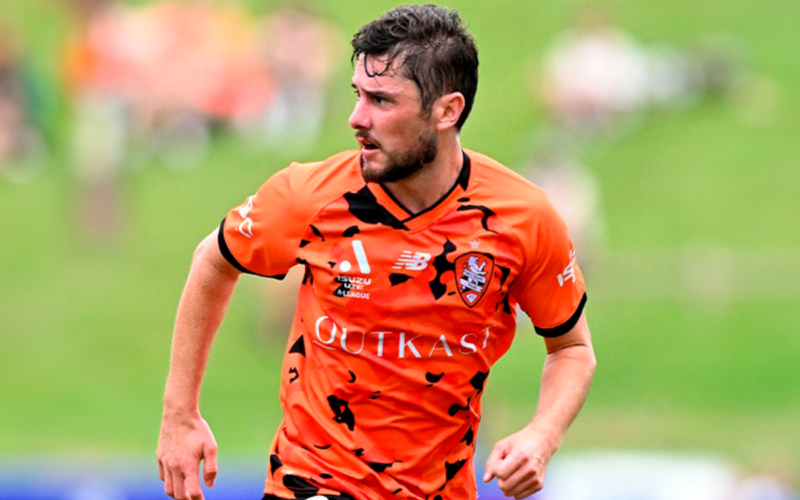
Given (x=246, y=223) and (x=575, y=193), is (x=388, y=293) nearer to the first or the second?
(x=246, y=223)

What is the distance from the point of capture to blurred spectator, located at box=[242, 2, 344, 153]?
19.5m

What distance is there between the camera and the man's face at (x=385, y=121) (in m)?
4.82

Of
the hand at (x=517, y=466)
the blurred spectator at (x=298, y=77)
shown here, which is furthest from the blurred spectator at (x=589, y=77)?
the hand at (x=517, y=466)

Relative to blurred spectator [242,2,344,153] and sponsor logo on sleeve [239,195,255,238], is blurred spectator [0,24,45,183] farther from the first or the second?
sponsor logo on sleeve [239,195,255,238]

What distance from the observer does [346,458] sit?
500 cm

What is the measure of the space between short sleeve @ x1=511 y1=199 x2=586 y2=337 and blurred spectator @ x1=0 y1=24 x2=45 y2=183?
15005mm

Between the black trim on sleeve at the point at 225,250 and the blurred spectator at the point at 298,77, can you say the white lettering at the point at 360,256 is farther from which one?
the blurred spectator at the point at 298,77

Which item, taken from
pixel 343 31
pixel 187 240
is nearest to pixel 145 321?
pixel 187 240

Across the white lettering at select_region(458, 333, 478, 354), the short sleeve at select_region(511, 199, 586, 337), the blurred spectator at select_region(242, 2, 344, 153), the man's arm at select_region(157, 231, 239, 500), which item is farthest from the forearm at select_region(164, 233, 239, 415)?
the blurred spectator at select_region(242, 2, 344, 153)

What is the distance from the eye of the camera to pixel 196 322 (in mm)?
5172

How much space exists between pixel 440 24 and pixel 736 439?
12.2m

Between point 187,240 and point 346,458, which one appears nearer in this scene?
point 346,458

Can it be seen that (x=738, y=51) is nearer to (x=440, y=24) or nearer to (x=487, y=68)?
(x=487, y=68)

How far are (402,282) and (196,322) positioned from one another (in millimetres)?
719
